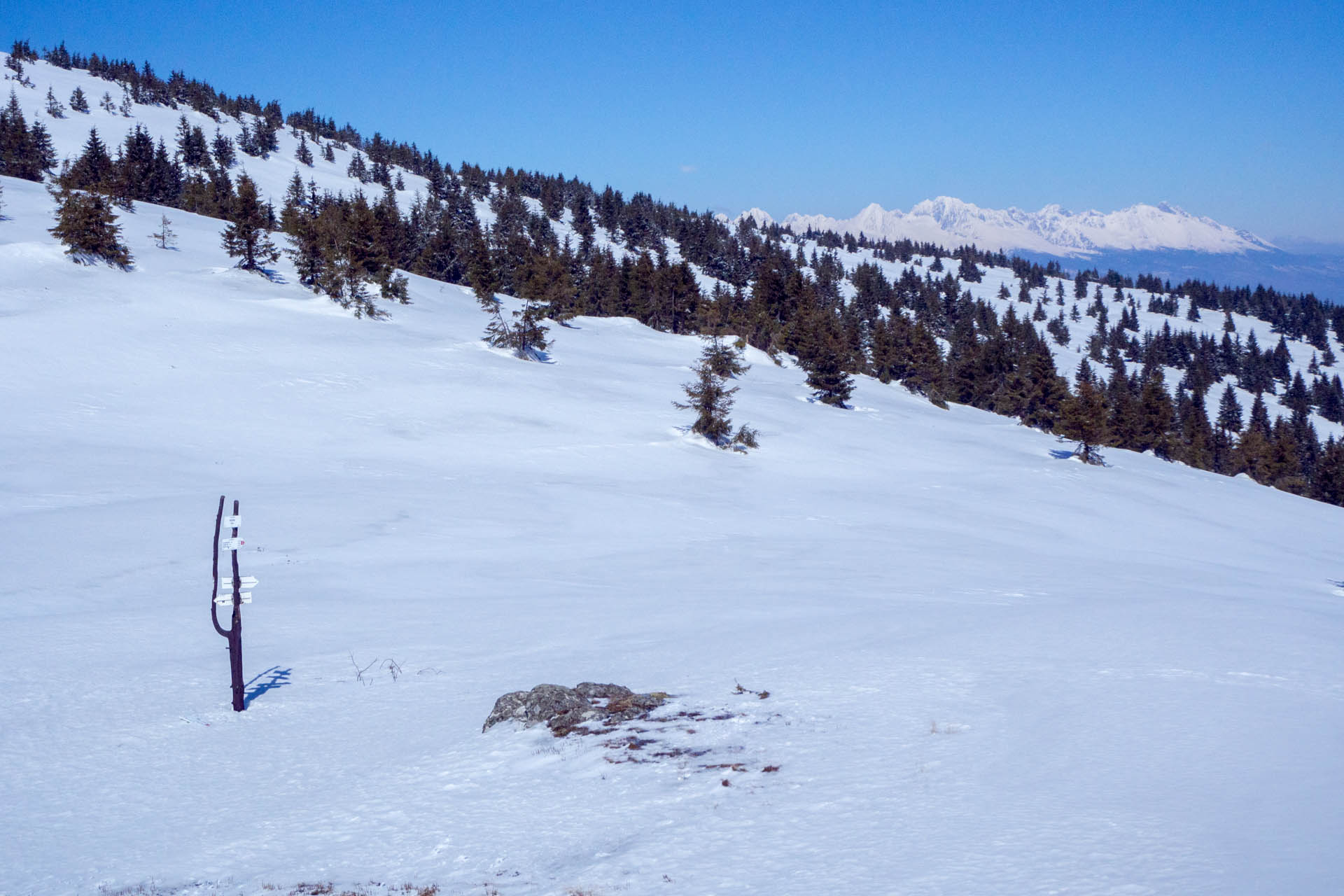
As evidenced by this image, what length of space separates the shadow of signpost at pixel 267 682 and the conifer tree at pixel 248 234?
5144cm

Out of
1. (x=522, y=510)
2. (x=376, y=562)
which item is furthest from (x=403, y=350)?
(x=376, y=562)

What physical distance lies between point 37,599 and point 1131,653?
19.2 meters

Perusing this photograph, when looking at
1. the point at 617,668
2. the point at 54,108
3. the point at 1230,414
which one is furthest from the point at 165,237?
the point at 1230,414

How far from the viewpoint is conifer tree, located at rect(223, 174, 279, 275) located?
54031mm

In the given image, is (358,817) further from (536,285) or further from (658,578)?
(536,285)

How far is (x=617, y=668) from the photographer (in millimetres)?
12203

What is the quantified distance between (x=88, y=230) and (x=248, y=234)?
9906 mm

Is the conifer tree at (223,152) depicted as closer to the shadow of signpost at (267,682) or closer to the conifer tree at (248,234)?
the conifer tree at (248,234)

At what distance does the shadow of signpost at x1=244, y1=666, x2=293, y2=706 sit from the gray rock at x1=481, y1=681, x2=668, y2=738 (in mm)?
3899

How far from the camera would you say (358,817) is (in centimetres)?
784

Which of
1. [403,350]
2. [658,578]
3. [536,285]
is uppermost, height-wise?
[536,285]

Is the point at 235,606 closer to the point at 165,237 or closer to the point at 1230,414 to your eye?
the point at 165,237

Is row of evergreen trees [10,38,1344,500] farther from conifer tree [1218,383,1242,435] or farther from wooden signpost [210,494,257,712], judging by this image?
wooden signpost [210,494,257,712]

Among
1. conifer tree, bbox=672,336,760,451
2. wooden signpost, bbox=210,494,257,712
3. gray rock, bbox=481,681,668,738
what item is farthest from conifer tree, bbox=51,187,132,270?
gray rock, bbox=481,681,668,738
